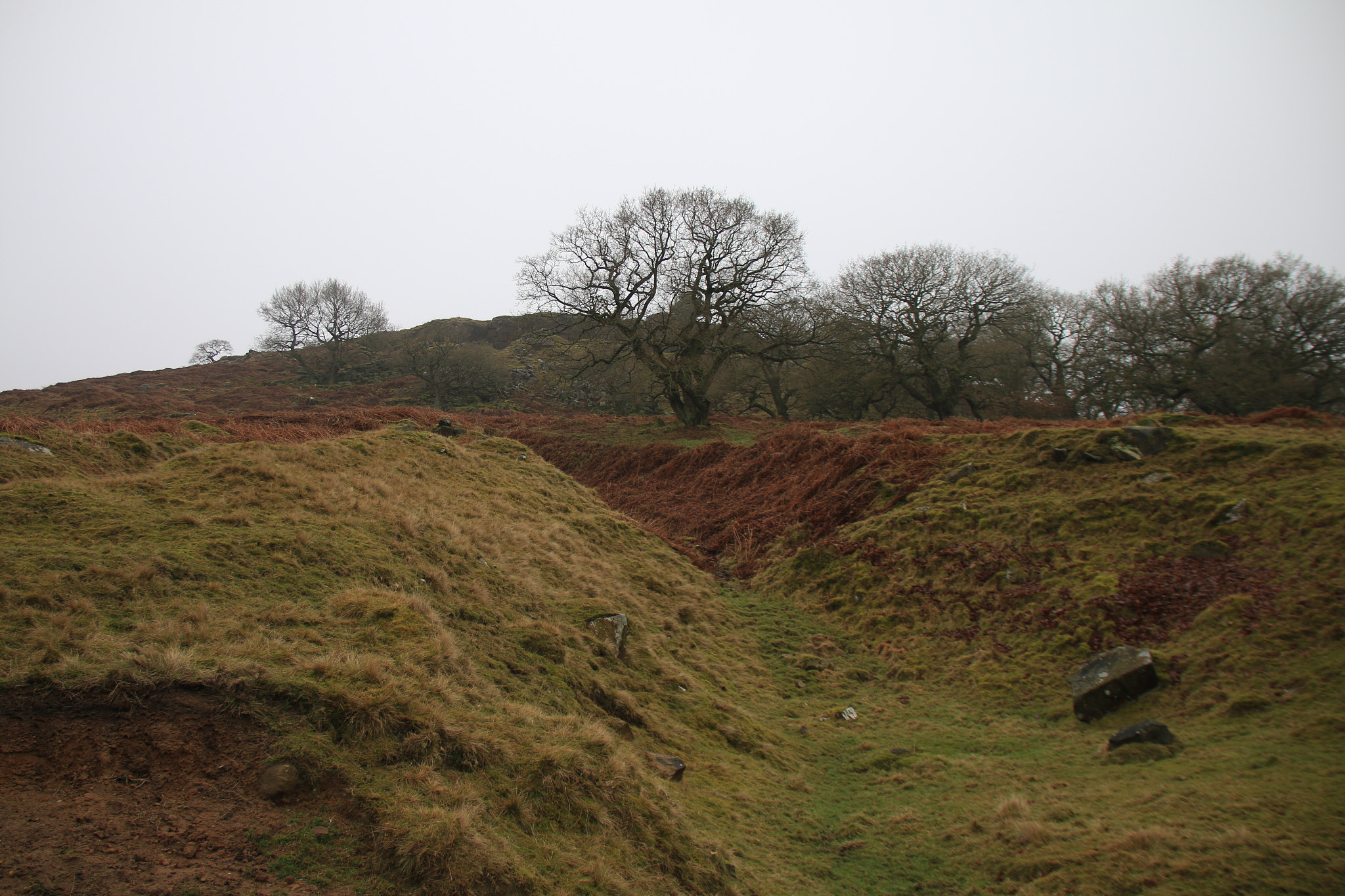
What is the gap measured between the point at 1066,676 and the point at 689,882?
710 centimetres

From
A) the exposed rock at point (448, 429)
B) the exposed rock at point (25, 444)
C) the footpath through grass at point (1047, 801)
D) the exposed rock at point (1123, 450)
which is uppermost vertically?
the exposed rock at point (448, 429)

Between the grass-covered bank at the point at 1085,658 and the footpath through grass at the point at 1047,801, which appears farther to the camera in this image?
the grass-covered bank at the point at 1085,658

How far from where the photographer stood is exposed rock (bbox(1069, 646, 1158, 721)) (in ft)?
27.0

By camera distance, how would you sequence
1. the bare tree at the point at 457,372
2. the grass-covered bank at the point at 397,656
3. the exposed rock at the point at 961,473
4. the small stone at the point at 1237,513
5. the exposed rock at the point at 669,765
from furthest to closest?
1. the bare tree at the point at 457,372
2. the exposed rock at the point at 961,473
3. the small stone at the point at 1237,513
4. the exposed rock at the point at 669,765
5. the grass-covered bank at the point at 397,656

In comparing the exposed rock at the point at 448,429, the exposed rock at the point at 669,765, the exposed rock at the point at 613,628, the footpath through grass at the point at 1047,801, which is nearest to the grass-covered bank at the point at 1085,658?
the footpath through grass at the point at 1047,801

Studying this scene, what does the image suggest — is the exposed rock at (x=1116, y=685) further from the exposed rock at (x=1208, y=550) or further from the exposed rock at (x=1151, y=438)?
the exposed rock at (x=1151, y=438)

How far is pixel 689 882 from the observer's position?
525cm

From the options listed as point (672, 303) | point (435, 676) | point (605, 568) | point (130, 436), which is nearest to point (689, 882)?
point (435, 676)

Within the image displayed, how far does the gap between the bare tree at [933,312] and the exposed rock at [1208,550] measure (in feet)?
84.9

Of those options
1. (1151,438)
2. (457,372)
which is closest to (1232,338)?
(1151,438)

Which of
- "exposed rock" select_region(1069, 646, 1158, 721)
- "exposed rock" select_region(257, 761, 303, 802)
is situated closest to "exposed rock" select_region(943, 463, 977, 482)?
"exposed rock" select_region(1069, 646, 1158, 721)

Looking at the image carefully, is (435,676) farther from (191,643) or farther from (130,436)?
(130,436)

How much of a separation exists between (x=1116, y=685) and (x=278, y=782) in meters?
9.51

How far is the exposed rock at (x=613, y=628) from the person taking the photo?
30.9 ft
